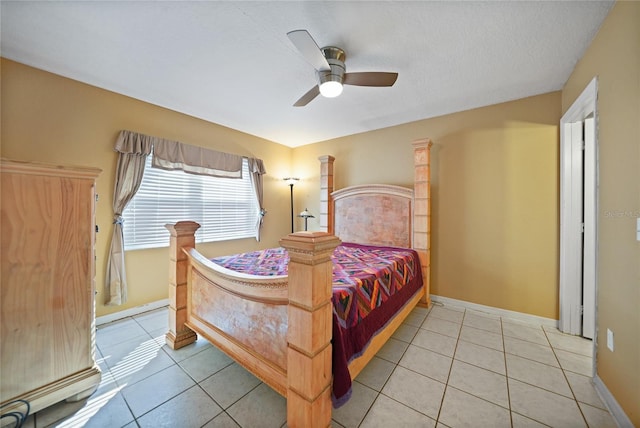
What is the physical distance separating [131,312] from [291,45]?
3267 mm

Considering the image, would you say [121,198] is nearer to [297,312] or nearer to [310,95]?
[310,95]

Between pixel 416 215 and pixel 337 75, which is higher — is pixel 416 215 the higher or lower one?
the lower one

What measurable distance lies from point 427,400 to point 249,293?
1346 millimetres

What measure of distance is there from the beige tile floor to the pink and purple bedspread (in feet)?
1.15

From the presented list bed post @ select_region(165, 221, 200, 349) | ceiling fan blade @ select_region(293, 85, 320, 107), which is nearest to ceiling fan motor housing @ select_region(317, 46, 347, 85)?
ceiling fan blade @ select_region(293, 85, 320, 107)

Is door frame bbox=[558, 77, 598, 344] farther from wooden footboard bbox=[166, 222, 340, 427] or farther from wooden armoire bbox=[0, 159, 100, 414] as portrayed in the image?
wooden armoire bbox=[0, 159, 100, 414]

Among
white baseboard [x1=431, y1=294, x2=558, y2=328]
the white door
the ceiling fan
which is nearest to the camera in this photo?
the ceiling fan

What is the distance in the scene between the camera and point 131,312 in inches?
106

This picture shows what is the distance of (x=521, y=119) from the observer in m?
2.61

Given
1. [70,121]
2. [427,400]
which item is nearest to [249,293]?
[427,400]

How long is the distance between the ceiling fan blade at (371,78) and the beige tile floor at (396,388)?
7.41 ft

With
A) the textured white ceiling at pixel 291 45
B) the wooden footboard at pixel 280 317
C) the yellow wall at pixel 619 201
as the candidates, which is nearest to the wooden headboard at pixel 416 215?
the textured white ceiling at pixel 291 45

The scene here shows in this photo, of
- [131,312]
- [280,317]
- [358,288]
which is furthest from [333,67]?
[131,312]

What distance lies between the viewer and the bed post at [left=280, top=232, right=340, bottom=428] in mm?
1111
